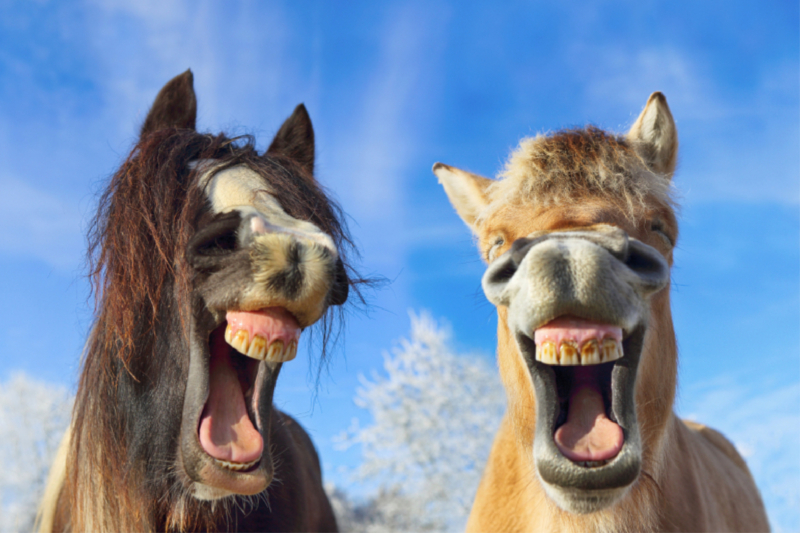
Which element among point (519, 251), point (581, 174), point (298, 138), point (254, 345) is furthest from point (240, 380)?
point (581, 174)

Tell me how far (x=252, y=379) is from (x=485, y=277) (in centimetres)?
114

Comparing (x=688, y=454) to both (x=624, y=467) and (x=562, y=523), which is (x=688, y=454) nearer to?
(x=562, y=523)

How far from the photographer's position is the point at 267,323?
189cm

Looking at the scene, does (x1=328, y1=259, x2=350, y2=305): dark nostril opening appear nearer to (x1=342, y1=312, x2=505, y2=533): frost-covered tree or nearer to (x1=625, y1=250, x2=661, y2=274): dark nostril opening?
(x1=625, y1=250, x2=661, y2=274): dark nostril opening

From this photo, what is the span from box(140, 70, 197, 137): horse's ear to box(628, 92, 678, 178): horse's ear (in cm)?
253

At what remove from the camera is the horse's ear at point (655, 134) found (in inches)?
121

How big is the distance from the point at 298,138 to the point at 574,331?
2.02 m

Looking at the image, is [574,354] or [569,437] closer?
[574,354]

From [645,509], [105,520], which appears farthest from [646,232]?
[105,520]

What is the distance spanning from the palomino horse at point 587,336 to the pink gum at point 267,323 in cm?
87

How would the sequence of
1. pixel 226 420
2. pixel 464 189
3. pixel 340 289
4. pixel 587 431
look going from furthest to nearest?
pixel 464 189 < pixel 340 289 < pixel 587 431 < pixel 226 420

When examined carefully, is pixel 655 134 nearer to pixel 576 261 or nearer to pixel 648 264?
pixel 648 264

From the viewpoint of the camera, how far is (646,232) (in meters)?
2.67

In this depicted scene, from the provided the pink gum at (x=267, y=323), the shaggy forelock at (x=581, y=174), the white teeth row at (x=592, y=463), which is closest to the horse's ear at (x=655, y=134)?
the shaggy forelock at (x=581, y=174)
